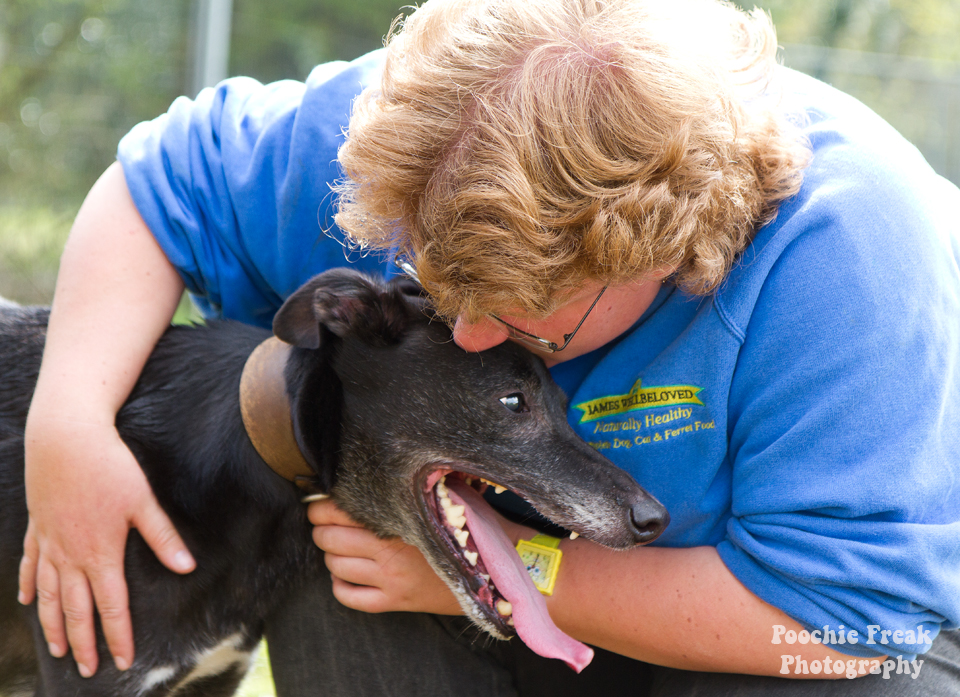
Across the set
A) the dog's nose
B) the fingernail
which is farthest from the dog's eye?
the fingernail

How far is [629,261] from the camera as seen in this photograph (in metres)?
1.69

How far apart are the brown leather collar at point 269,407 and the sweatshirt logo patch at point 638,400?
2.43ft

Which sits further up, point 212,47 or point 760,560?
point 760,560

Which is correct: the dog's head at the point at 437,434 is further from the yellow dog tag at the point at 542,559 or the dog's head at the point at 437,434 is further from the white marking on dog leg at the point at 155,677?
the white marking on dog leg at the point at 155,677

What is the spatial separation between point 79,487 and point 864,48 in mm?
25097

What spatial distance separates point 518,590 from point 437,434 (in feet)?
1.42

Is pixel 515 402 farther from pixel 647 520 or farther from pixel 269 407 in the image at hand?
pixel 269 407

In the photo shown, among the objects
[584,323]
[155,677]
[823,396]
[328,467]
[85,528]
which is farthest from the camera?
[328,467]

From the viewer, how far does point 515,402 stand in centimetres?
220

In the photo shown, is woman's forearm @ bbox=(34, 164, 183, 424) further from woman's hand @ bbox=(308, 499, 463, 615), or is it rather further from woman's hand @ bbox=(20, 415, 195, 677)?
woman's hand @ bbox=(308, 499, 463, 615)

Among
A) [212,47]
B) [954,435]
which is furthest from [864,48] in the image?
[954,435]

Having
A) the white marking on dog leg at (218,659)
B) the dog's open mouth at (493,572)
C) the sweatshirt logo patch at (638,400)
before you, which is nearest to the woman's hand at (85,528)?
the white marking on dog leg at (218,659)

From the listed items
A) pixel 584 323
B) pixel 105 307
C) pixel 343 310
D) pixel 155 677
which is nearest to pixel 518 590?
pixel 584 323

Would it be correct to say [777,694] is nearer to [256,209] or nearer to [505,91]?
[505,91]
